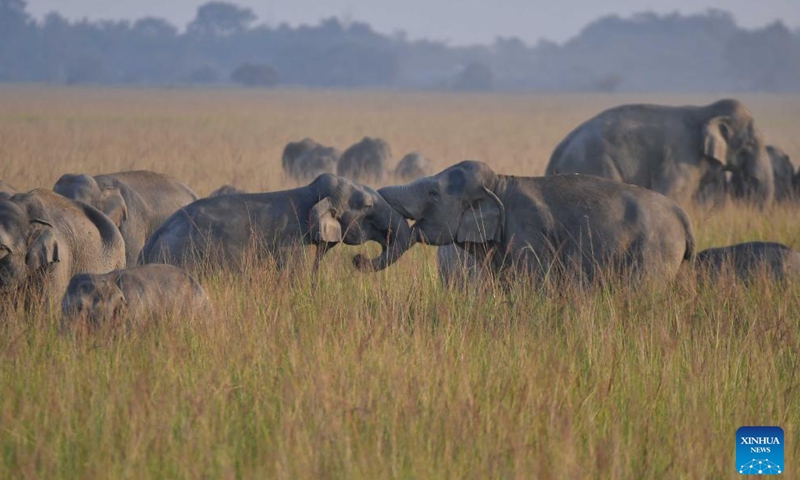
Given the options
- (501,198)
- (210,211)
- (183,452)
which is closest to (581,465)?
(183,452)

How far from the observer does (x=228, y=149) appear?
27.0m

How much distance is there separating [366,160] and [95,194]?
35.1 ft

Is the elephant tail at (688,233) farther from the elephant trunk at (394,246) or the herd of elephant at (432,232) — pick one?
the elephant trunk at (394,246)

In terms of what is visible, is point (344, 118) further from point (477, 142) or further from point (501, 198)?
point (501, 198)

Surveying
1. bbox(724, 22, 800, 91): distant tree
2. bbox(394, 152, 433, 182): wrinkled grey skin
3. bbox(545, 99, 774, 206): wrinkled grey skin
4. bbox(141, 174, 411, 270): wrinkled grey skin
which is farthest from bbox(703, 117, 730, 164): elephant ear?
bbox(724, 22, 800, 91): distant tree

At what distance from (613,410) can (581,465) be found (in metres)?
0.70

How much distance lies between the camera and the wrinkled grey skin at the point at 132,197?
1015 centimetres

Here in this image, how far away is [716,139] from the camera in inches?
550

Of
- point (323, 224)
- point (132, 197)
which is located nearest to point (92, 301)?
point (323, 224)

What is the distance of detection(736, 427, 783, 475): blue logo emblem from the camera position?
16.5 ft

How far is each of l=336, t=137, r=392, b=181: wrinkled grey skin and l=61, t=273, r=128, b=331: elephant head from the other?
13384 millimetres

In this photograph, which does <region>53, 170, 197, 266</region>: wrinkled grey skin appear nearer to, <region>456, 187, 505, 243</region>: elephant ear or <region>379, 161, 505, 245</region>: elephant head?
<region>379, 161, 505, 245</region>: elephant head

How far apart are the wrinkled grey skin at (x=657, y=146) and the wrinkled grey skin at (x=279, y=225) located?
5.00m

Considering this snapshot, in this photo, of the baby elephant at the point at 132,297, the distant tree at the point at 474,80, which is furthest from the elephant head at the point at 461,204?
the distant tree at the point at 474,80
